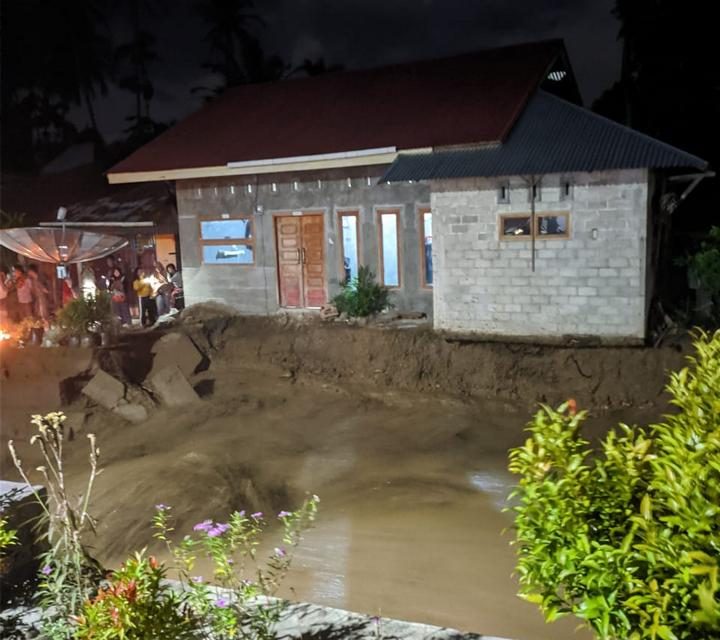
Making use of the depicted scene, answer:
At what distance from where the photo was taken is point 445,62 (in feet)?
51.5

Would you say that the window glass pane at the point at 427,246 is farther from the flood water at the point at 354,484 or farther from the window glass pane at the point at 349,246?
the flood water at the point at 354,484

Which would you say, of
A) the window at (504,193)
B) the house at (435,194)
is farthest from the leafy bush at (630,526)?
the window at (504,193)

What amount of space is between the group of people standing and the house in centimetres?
331

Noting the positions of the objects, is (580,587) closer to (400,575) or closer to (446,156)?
(400,575)

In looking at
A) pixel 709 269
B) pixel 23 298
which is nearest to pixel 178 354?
pixel 23 298

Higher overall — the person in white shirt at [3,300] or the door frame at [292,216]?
the door frame at [292,216]

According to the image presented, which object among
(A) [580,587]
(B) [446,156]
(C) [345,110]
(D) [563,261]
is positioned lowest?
(A) [580,587]

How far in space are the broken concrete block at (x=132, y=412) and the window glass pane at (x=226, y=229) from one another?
4.65 meters

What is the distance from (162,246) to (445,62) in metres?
8.99

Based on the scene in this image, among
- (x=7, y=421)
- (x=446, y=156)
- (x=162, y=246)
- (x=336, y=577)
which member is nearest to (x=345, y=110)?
(x=446, y=156)

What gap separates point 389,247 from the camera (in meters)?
13.6

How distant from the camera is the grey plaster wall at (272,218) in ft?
43.7

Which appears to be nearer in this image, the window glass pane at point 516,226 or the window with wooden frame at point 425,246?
the window glass pane at point 516,226

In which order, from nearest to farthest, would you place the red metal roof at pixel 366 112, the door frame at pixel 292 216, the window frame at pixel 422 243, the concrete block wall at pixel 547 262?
the concrete block wall at pixel 547 262 → the red metal roof at pixel 366 112 → the window frame at pixel 422 243 → the door frame at pixel 292 216
